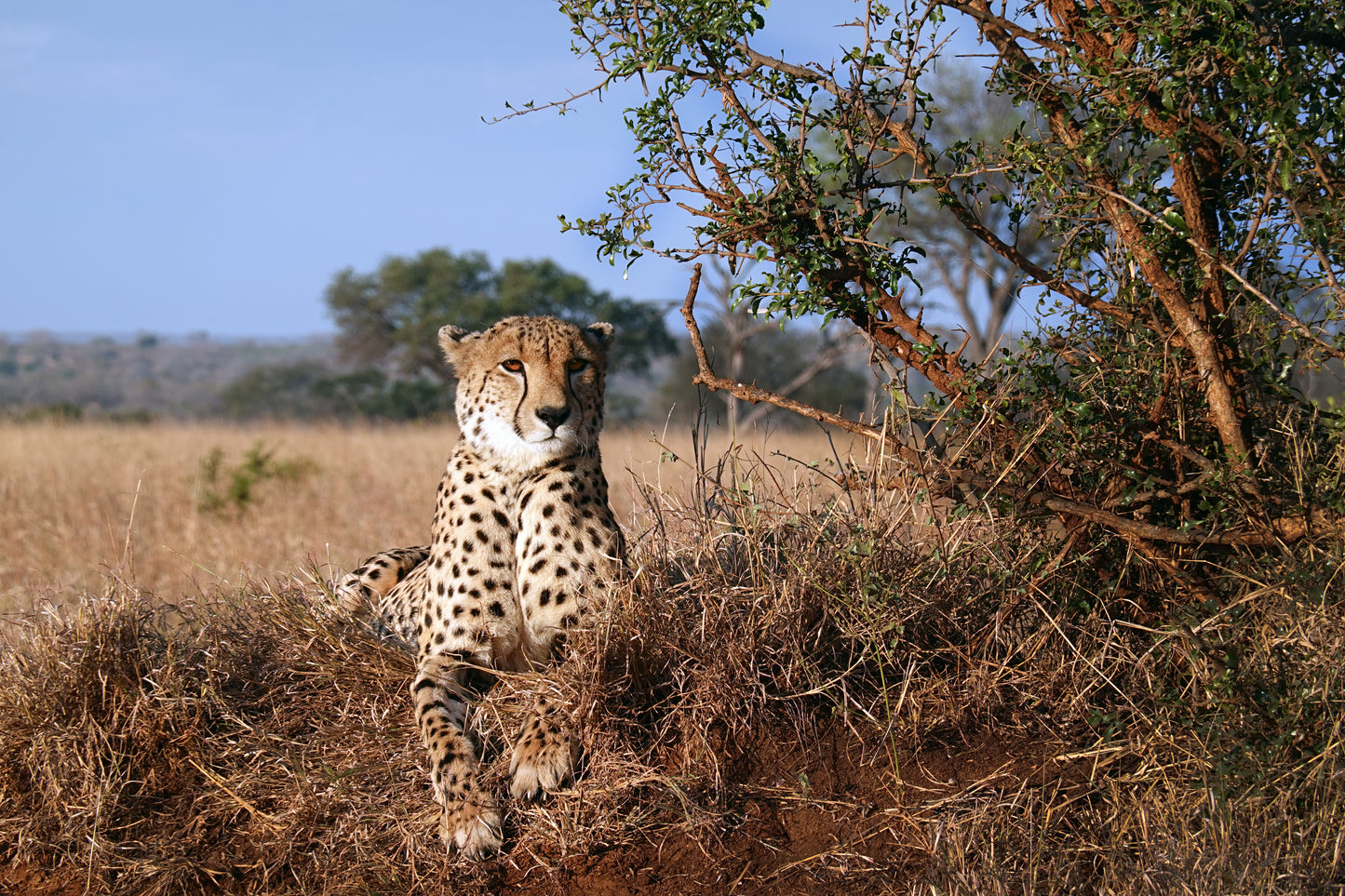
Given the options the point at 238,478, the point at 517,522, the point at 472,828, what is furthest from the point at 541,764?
the point at 238,478

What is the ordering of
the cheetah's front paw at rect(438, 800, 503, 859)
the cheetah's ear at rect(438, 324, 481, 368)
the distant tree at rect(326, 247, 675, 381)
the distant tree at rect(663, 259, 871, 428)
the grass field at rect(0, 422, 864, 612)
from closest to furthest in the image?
the cheetah's front paw at rect(438, 800, 503, 859), the cheetah's ear at rect(438, 324, 481, 368), the grass field at rect(0, 422, 864, 612), the distant tree at rect(663, 259, 871, 428), the distant tree at rect(326, 247, 675, 381)

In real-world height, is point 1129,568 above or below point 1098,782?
above

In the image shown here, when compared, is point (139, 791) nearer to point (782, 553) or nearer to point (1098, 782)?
point (782, 553)

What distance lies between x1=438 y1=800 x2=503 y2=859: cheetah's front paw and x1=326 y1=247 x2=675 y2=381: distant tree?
855 inches

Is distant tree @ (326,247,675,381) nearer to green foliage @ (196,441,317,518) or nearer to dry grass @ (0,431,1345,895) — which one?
green foliage @ (196,441,317,518)

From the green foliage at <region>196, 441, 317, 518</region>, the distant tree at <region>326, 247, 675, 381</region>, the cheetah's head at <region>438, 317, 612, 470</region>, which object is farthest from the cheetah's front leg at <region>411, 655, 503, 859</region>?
the distant tree at <region>326, 247, 675, 381</region>

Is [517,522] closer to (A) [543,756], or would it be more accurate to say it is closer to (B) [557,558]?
(B) [557,558]

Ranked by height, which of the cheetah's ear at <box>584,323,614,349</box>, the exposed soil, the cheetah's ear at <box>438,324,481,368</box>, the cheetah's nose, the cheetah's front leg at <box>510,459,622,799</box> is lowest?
the exposed soil

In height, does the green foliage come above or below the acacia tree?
below

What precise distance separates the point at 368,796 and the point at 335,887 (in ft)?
0.87

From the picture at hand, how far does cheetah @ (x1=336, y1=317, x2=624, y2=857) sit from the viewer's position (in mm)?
3039

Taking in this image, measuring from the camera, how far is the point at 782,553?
3.17 m

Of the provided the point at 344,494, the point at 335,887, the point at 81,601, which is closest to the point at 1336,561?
the point at 335,887

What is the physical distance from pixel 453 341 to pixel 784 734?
1.51 meters
